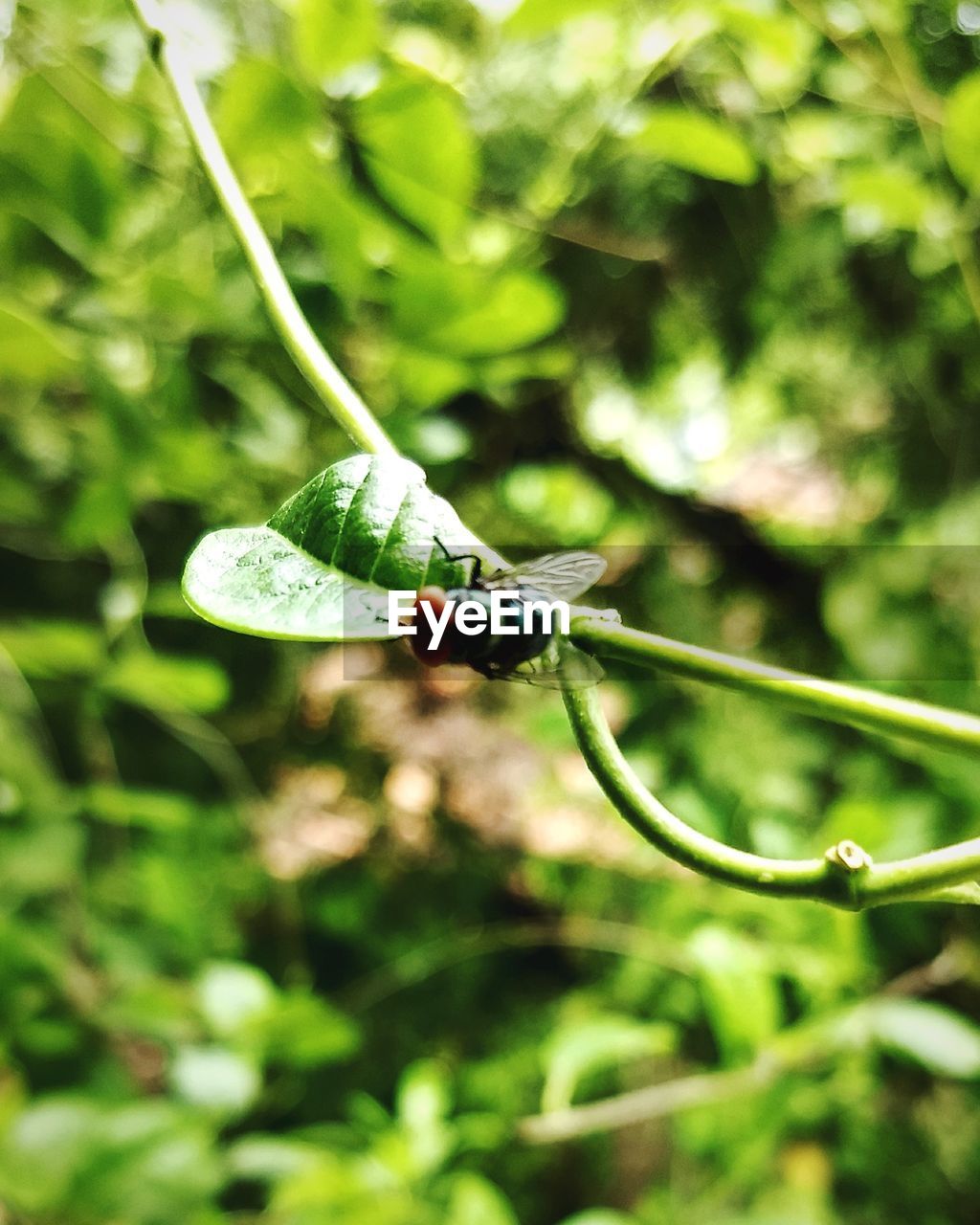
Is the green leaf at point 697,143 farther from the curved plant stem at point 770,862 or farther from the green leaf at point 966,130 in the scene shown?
the curved plant stem at point 770,862

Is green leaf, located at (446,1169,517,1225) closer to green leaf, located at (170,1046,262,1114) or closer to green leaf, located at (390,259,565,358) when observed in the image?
green leaf, located at (170,1046,262,1114)

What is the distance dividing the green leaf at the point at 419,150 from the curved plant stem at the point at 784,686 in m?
0.37

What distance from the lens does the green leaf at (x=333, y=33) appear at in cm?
40

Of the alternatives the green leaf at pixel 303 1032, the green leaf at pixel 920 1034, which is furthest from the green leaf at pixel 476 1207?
the green leaf at pixel 920 1034

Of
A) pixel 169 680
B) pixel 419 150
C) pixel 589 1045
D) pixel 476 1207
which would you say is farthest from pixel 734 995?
pixel 419 150

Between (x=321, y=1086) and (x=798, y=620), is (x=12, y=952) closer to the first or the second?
(x=321, y=1086)

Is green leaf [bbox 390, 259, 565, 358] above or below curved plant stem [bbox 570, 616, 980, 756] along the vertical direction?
above

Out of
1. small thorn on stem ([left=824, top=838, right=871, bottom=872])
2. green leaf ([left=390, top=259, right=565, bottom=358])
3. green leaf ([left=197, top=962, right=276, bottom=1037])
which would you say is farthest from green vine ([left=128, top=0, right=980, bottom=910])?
green leaf ([left=197, top=962, right=276, bottom=1037])

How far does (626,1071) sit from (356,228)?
26.3 inches

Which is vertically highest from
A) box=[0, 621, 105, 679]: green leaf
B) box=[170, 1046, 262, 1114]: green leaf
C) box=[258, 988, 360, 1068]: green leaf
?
box=[0, 621, 105, 679]: green leaf

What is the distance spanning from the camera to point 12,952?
1.59 ft

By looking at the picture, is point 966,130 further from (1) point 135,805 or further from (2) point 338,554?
(1) point 135,805

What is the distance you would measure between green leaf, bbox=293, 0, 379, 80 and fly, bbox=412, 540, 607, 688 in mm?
343

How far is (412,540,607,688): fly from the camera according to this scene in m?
0.13
